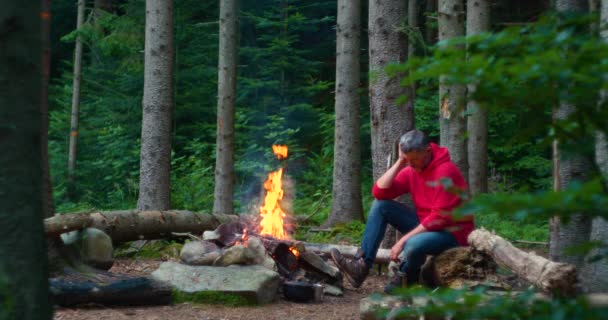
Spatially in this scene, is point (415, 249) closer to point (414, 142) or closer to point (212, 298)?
point (414, 142)

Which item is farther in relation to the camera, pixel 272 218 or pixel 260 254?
pixel 272 218

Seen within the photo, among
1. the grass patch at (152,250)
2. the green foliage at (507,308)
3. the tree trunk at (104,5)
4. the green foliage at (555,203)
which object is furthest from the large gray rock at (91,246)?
the tree trunk at (104,5)

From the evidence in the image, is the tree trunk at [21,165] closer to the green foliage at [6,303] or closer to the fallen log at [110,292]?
the green foliage at [6,303]

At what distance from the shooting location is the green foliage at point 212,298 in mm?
7367

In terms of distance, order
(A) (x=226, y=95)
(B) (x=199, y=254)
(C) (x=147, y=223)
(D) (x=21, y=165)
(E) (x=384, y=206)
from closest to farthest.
Answer: (D) (x=21, y=165), (E) (x=384, y=206), (B) (x=199, y=254), (C) (x=147, y=223), (A) (x=226, y=95)

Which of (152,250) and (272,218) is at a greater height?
(272,218)

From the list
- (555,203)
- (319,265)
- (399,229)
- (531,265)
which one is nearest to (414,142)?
(399,229)

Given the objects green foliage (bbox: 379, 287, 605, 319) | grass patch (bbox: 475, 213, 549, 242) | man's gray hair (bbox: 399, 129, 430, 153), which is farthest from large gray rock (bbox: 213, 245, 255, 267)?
grass patch (bbox: 475, 213, 549, 242)

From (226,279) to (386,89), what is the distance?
3279 mm

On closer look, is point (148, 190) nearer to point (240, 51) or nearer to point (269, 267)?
point (269, 267)

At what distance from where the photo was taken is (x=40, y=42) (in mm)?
3574

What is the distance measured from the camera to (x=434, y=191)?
7.13 meters

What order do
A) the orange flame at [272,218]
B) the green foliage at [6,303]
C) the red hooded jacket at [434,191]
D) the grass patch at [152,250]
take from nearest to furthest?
the green foliage at [6,303], the red hooded jacket at [434,191], the orange flame at [272,218], the grass patch at [152,250]

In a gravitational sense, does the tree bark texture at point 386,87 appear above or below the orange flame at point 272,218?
above
